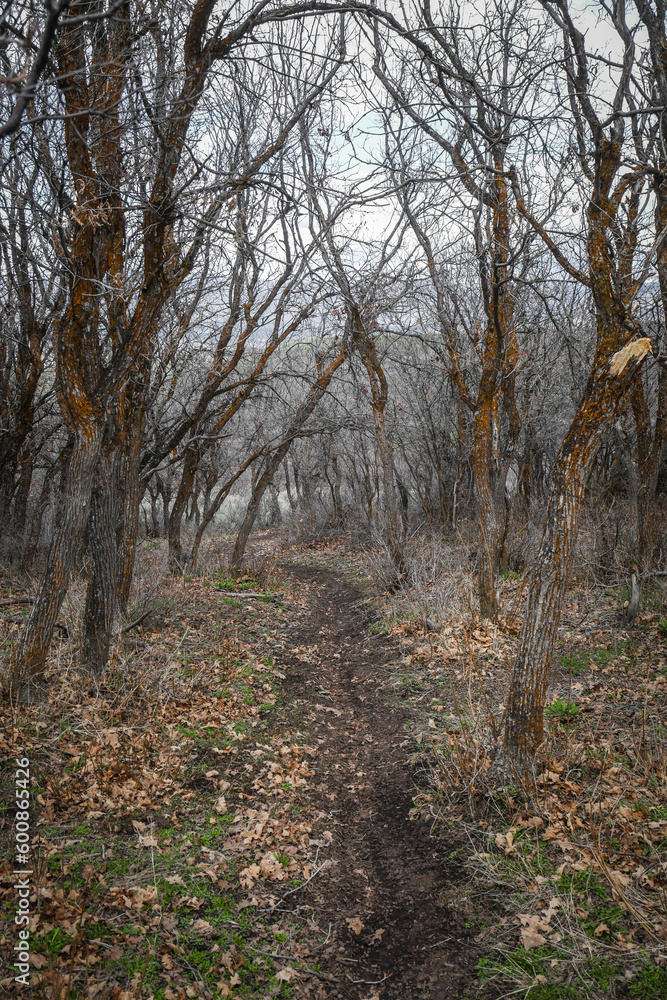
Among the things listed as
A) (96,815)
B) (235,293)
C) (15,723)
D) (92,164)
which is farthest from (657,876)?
(235,293)

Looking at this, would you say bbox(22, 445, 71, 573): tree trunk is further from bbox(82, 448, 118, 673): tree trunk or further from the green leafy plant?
the green leafy plant

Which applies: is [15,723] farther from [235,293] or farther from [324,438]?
[324,438]

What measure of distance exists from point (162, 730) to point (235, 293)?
7.94 m

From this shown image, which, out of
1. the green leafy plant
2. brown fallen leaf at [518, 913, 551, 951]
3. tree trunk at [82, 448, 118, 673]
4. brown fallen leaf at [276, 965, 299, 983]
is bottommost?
brown fallen leaf at [276, 965, 299, 983]

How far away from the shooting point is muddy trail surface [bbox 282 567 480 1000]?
313cm

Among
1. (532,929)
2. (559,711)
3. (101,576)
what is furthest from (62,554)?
(559,711)

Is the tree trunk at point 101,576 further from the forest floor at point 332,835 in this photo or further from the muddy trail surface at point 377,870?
the muddy trail surface at point 377,870

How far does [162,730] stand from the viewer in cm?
518

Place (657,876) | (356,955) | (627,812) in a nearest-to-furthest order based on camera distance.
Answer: (657,876)
(356,955)
(627,812)

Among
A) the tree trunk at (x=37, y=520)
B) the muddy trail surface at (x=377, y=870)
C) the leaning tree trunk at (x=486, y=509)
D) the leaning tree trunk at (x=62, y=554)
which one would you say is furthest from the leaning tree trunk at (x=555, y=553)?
the tree trunk at (x=37, y=520)

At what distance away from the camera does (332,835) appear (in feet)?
14.1

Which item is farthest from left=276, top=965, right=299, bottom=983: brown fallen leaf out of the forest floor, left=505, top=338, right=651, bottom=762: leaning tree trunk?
left=505, top=338, right=651, bottom=762: leaning tree trunk

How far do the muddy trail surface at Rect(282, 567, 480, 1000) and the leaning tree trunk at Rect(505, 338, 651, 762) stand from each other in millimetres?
1040

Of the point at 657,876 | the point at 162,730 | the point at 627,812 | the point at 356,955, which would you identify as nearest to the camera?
the point at 657,876
